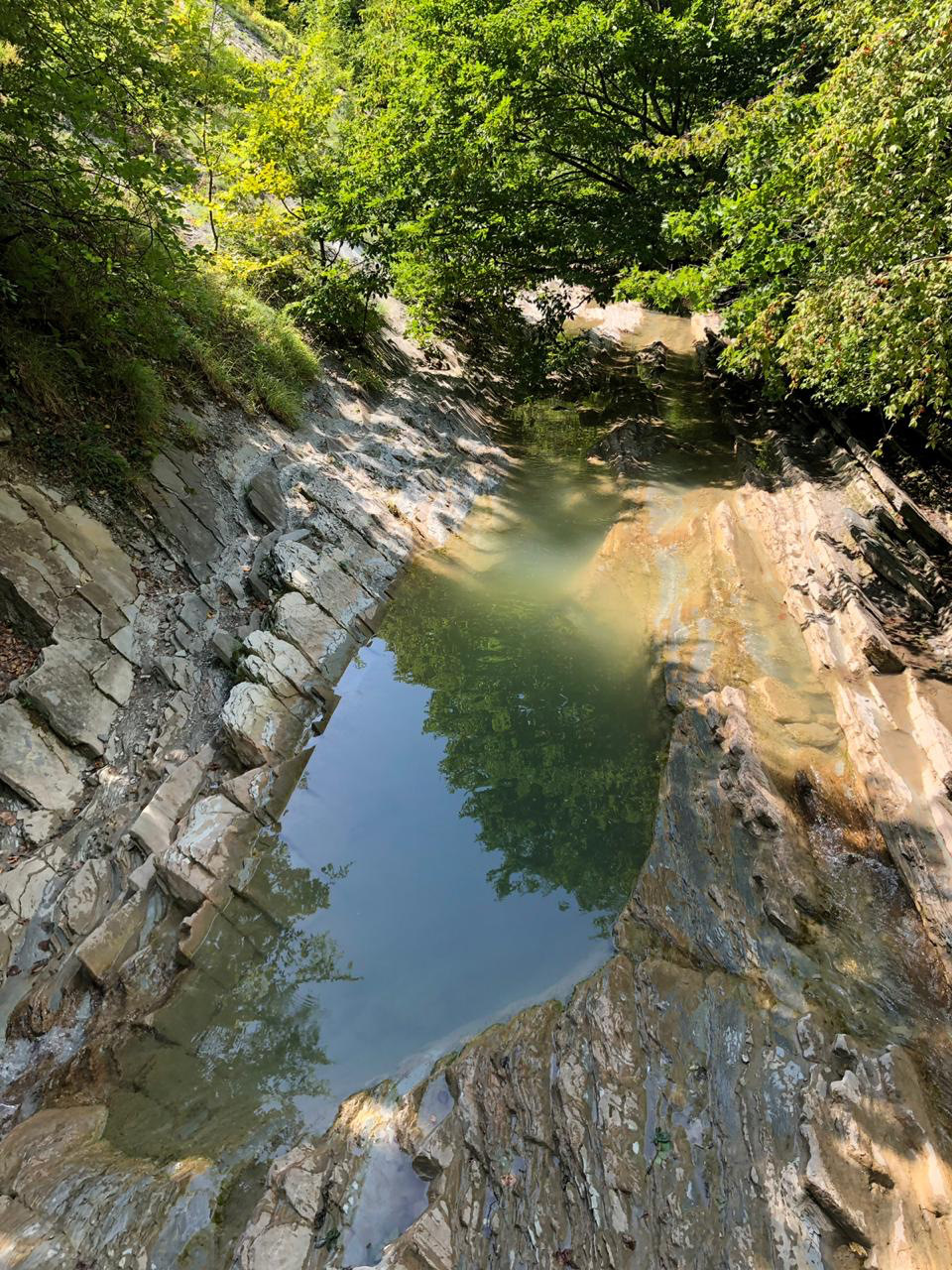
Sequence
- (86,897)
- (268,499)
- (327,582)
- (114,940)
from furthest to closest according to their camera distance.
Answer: (268,499) < (327,582) < (86,897) < (114,940)

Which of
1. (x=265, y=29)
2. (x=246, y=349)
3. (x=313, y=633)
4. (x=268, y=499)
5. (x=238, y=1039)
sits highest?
(x=265, y=29)

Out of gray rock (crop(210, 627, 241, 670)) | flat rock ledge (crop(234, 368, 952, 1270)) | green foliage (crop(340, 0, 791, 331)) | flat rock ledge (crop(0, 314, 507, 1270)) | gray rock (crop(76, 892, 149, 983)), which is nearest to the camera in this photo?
flat rock ledge (crop(234, 368, 952, 1270))

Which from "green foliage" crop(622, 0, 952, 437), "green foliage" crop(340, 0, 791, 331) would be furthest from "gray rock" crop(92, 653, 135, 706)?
"green foliage" crop(340, 0, 791, 331)

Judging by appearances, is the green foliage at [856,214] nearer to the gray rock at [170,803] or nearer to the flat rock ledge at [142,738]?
the flat rock ledge at [142,738]

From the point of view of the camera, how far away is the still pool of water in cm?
461

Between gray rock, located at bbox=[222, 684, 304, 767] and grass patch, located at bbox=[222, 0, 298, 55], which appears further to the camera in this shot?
grass patch, located at bbox=[222, 0, 298, 55]

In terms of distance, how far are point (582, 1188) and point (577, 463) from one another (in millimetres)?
13337

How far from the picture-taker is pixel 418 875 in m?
6.07

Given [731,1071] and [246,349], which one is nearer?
[731,1071]

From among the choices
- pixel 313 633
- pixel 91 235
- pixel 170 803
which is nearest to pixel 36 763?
pixel 170 803

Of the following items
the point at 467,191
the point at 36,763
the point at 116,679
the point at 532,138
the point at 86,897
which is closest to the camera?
the point at 86,897

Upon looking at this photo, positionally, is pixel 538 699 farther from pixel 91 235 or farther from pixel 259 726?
pixel 91 235

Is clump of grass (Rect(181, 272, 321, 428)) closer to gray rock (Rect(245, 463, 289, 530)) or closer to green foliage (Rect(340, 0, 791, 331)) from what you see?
gray rock (Rect(245, 463, 289, 530))

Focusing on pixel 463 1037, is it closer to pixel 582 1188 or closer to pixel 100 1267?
pixel 582 1188
